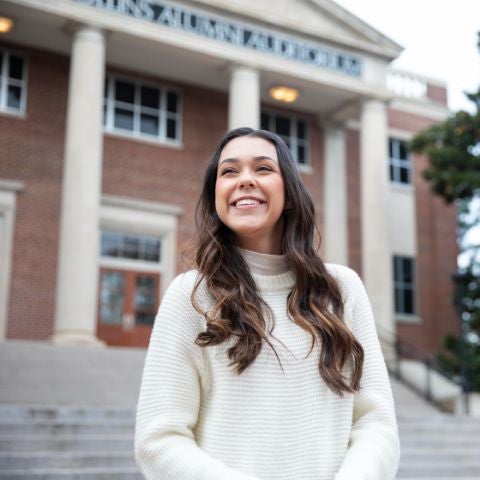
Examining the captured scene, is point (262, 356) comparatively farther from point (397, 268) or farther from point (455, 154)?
point (397, 268)

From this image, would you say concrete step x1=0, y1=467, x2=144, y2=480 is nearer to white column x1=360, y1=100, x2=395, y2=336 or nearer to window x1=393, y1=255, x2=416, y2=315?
white column x1=360, y1=100, x2=395, y2=336

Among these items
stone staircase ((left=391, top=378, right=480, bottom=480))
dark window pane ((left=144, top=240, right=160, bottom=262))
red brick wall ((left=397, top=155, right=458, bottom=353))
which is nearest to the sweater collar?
stone staircase ((left=391, top=378, right=480, bottom=480))

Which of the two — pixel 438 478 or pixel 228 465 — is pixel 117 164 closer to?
pixel 438 478

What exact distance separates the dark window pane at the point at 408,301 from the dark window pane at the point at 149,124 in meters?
9.25

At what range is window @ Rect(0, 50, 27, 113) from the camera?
18755mm

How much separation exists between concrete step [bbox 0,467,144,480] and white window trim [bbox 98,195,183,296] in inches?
445

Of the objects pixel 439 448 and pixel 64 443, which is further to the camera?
pixel 439 448

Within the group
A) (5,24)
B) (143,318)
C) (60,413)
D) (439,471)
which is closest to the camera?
(60,413)

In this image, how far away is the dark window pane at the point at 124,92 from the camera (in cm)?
2020

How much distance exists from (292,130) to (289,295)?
21.0m

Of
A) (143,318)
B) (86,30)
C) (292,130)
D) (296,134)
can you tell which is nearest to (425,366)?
(143,318)

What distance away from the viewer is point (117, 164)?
19828 millimetres

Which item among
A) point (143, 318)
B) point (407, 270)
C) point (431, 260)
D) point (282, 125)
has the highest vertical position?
point (282, 125)

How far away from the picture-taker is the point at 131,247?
20.1 meters
